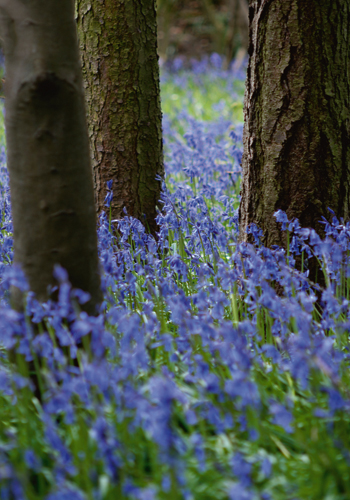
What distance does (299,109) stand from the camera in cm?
267

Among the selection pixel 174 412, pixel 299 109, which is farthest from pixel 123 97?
pixel 174 412

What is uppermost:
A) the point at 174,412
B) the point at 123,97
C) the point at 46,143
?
the point at 123,97

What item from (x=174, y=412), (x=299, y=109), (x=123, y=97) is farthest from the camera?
(x=123, y=97)

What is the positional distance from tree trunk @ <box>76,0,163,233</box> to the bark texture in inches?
35.9

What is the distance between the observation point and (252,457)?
159cm

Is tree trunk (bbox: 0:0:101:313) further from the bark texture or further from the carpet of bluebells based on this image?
the bark texture

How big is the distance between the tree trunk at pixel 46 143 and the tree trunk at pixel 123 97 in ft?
4.93

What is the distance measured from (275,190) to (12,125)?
1428mm

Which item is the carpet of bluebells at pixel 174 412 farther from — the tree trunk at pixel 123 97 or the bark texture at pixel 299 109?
the tree trunk at pixel 123 97

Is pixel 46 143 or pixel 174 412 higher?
pixel 46 143

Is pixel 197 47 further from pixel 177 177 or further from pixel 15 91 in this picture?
pixel 15 91

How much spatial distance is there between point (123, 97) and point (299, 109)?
4.22 ft

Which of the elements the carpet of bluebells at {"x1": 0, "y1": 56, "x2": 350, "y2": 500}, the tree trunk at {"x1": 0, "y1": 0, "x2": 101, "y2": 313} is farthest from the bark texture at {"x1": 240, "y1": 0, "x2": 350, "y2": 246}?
the tree trunk at {"x1": 0, "y1": 0, "x2": 101, "y2": 313}

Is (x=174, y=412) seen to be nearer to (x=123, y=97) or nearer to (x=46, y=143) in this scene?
(x=46, y=143)
